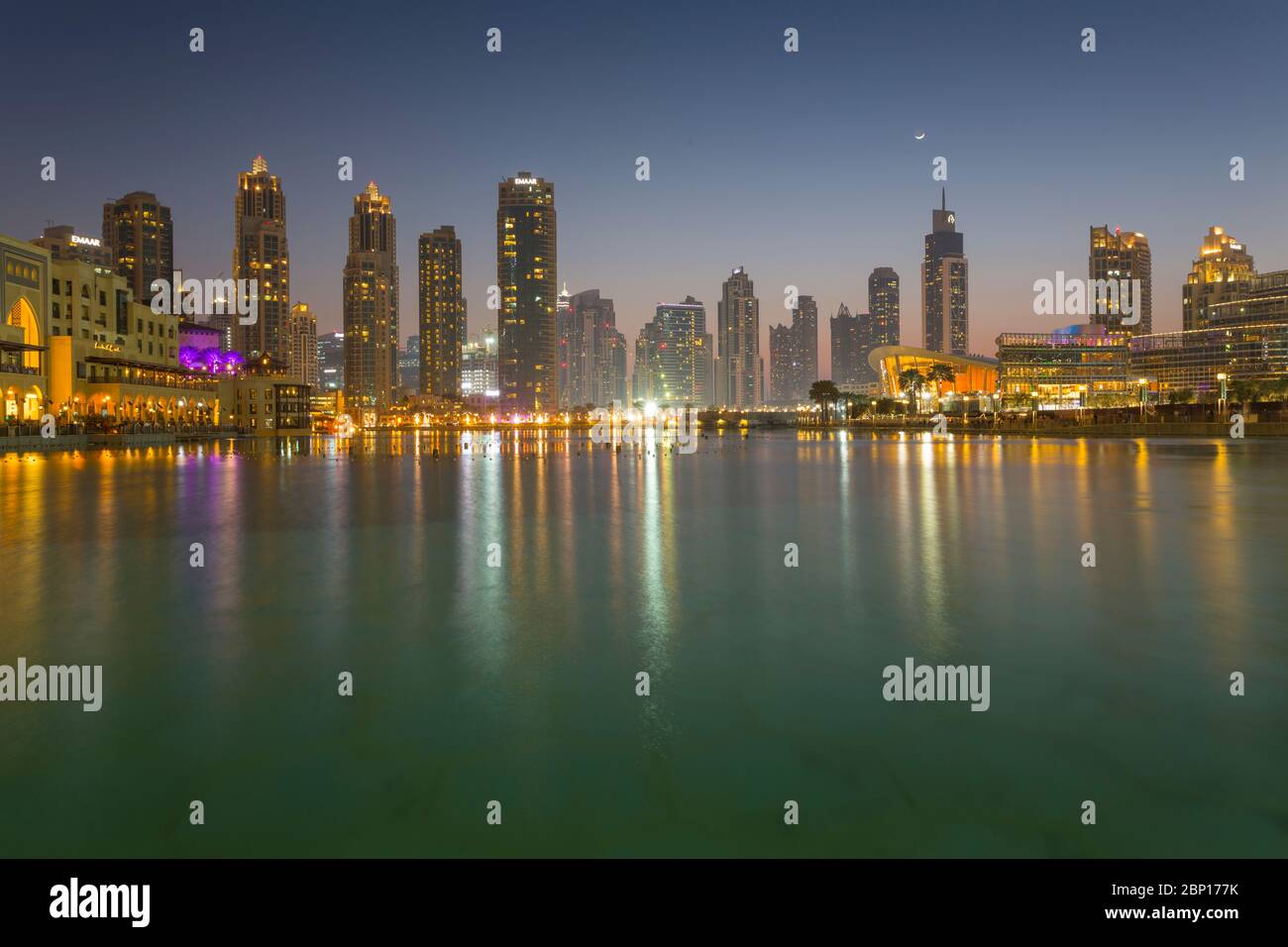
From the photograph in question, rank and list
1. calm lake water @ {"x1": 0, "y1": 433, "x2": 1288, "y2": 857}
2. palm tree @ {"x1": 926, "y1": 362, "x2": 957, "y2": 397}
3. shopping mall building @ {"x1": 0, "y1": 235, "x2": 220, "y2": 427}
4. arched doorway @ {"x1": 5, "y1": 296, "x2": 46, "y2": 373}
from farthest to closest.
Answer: palm tree @ {"x1": 926, "y1": 362, "x2": 957, "y2": 397} < arched doorway @ {"x1": 5, "y1": 296, "x2": 46, "y2": 373} < shopping mall building @ {"x1": 0, "y1": 235, "x2": 220, "y2": 427} < calm lake water @ {"x1": 0, "y1": 433, "x2": 1288, "y2": 857}

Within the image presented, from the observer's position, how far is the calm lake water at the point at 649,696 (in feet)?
18.6

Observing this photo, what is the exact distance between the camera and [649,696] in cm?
809

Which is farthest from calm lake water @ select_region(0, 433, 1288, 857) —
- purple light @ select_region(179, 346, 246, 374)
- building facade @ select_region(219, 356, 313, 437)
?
purple light @ select_region(179, 346, 246, 374)

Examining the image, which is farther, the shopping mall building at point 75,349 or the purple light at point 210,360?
the purple light at point 210,360

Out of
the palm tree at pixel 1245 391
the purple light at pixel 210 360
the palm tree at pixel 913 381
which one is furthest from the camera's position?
the palm tree at pixel 913 381

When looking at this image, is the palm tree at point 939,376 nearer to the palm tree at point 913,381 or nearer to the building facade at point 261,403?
the palm tree at point 913,381

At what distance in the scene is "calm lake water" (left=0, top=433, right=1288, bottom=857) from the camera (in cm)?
568

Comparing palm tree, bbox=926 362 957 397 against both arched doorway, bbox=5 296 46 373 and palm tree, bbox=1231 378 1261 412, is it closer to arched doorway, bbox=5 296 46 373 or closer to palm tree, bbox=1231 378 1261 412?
palm tree, bbox=1231 378 1261 412

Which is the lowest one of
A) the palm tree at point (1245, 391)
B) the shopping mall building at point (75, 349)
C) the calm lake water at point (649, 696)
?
the calm lake water at point (649, 696)

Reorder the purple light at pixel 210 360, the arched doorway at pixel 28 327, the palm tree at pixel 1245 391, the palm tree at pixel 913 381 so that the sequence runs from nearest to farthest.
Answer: the arched doorway at pixel 28 327 → the palm tree at pixel 1245 391 → the purple light at pixel 210 360 → the palm tree at pixel 913 381

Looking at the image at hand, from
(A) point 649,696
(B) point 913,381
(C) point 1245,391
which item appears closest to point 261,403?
(B) point 913,381

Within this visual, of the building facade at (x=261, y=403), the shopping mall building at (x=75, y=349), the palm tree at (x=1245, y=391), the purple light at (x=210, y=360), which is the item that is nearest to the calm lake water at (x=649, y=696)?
the shopping mall building at (x=75, y=349)

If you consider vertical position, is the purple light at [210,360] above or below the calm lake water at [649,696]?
above
